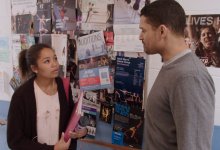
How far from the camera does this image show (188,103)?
3.06 ft

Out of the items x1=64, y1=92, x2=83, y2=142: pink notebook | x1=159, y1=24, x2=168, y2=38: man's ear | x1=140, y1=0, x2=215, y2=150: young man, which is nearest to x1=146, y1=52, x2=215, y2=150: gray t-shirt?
x1=140, y1=0, x2=215, y2=150: young man

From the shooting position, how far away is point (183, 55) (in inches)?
41.2

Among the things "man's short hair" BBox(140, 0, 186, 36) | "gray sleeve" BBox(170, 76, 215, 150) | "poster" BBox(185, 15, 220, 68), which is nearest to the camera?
"gray sleeve" BBox(170, 76, 215, 150)

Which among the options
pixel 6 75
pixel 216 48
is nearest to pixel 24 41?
pixel 6 75

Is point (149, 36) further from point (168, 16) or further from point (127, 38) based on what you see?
point (127, 38)

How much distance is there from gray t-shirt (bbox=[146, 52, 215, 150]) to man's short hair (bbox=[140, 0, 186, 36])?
0.41 ft

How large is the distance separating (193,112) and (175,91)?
9cm

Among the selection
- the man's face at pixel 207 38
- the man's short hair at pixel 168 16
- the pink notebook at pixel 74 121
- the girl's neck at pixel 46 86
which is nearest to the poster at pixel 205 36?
the man's face at pixel 207 38

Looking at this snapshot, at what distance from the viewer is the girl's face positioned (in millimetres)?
1630

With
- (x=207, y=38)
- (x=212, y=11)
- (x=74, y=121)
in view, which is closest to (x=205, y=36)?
(x=207, y=38)

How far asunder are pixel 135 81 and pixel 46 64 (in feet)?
1.81

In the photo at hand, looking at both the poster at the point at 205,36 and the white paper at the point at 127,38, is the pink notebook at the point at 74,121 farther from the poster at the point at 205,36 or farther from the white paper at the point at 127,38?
the poster at the point at 205,36

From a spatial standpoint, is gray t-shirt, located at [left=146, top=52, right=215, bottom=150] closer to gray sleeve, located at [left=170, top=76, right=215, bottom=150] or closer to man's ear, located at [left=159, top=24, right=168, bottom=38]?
gray sleeve, located at [left=170, top=76, right=215, bottom=150]

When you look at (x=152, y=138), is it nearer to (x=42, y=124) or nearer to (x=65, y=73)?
(x=42, y=124)
